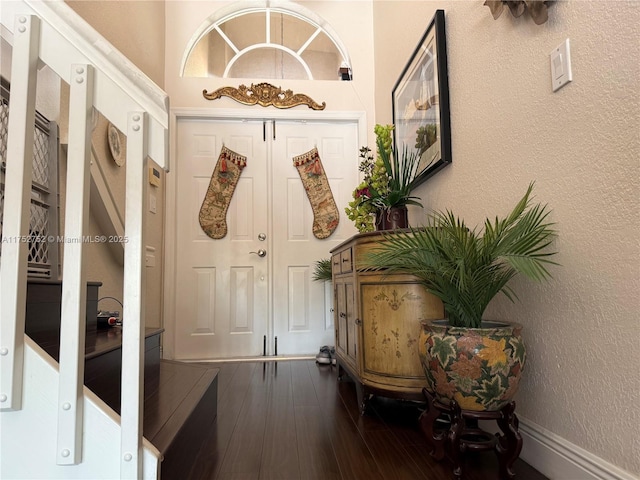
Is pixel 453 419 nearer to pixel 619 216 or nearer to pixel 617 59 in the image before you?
pixel 619 216

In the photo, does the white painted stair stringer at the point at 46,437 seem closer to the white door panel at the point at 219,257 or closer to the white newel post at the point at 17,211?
the white newel post at the point at 17,211

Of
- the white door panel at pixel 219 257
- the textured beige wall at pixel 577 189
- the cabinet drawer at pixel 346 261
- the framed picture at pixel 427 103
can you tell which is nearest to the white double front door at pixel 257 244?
the white door panel at pixel 219 257

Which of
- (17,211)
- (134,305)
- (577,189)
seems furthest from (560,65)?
(17,211)

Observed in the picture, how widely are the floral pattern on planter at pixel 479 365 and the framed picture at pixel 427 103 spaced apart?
1064 mm

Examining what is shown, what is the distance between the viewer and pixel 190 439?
4.33ft

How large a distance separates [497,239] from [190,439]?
119 cm

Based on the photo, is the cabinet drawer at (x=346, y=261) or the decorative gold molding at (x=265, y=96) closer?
the cabinet drawer at (x=346, y=261)

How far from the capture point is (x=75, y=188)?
2.84ft

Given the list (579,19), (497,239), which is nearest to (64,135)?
(497,239)

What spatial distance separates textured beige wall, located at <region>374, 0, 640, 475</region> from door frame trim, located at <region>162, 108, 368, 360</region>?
1907 mm

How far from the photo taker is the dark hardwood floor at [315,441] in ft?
4.16

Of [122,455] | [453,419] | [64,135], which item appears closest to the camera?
[122,455]

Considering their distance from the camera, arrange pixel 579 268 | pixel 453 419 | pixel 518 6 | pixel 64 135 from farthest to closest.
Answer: pixel 64 135
pixel 518 6
pixel 453 419
pixel 579 268

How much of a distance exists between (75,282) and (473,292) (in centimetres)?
112
